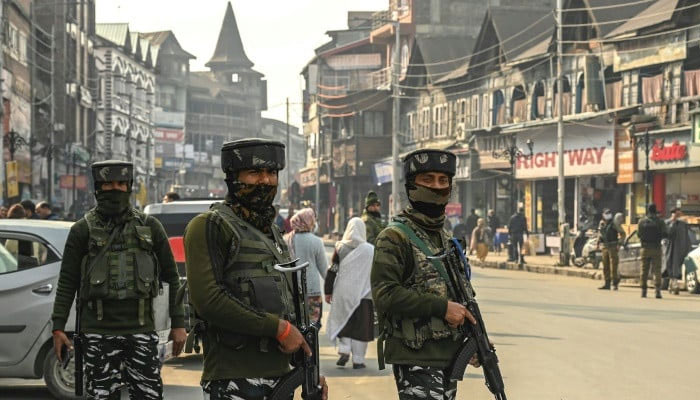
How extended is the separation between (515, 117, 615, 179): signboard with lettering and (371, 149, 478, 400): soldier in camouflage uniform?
128 feet

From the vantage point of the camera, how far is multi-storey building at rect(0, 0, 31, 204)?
162ft

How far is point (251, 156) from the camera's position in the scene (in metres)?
5.18

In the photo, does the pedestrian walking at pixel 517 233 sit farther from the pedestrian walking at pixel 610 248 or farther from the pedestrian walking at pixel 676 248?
the pedestrian walking at pixel 610 248

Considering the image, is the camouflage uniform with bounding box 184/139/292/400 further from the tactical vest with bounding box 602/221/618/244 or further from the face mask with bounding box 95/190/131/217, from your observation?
the tactical vest with bounding box 602/221/618/244

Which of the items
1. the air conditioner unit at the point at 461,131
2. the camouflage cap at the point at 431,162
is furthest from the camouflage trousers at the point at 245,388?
the air conditioner unit at the point at 461,131

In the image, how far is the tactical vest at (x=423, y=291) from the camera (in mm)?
5805

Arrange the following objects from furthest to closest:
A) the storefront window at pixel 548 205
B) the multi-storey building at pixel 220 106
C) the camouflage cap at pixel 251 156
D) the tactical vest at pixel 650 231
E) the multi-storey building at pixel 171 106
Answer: the multi-storey building at pixel 220 106, the multi-storey building at pixel 171 106, the storefront window at pixel 548 205, the tactical vest at pixel 650 231, the camouflage cap at pixel 251 156

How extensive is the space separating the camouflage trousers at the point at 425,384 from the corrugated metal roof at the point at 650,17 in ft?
116

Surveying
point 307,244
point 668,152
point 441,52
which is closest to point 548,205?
point 668,152

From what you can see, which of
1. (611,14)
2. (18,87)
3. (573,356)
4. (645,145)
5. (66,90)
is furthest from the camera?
(66,90)

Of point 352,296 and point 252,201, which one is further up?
point 252,201

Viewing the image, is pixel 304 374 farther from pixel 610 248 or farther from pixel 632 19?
pixel 632 19

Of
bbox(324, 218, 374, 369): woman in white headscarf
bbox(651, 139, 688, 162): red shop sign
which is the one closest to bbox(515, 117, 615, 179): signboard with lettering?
bbox(651, 139, 688, 162): red shop sign

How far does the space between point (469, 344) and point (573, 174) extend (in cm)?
4243
